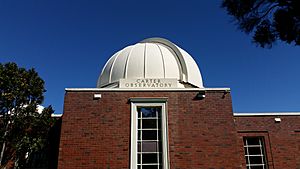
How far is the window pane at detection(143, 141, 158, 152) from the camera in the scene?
31.6 feet

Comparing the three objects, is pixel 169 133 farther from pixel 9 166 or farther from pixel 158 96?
pixel 9 166

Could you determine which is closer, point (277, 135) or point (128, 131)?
point (128, 131)

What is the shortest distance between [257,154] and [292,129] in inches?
78.8

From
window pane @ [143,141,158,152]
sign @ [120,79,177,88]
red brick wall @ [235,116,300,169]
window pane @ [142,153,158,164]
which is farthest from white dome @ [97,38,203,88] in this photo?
window pane @ [142,153,158,164]

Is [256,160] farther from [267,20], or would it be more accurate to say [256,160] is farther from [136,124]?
[267,20]

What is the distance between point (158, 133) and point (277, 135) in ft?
18.4

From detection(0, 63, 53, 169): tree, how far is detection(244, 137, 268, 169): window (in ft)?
27.7

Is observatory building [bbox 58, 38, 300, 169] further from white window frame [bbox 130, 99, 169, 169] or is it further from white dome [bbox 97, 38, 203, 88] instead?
white dome [bbox 97, 38, 203, 88]

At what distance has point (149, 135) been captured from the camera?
Answer: 9.82 meters

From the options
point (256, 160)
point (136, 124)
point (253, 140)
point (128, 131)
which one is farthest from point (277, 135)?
point (128, 131)

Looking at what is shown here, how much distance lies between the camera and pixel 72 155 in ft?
31.0

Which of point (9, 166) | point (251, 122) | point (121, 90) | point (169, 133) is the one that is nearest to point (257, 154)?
point (251, 122)

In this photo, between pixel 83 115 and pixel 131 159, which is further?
pixel 83 115

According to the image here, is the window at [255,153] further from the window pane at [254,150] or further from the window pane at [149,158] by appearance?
the window pane at [149,158]
